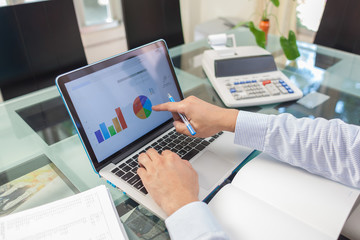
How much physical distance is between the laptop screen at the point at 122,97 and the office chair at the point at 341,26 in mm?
1239

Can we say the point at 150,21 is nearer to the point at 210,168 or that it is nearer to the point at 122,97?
the point at 122,97

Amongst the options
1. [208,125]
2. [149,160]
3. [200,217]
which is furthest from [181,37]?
[200,217]

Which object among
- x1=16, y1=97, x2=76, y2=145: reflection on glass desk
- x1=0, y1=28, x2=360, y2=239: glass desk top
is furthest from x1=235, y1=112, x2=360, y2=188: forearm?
x1=16, y1=97, x2=76, y2=145: reflection on glass desk

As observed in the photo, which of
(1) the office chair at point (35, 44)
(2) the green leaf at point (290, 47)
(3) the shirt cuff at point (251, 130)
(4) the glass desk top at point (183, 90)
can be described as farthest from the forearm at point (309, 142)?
(1) the office chair at point (35, 44)

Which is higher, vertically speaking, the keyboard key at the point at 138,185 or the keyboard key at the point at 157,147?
the keyboard key at the point at 157,147

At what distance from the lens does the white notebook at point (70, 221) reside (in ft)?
1.92

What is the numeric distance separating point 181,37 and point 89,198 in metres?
1.47

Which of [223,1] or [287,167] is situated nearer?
[287,167]

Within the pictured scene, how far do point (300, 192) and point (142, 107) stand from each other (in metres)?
0.49

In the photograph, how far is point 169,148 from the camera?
0.85 meters

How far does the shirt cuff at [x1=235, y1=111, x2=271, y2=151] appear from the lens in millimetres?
771

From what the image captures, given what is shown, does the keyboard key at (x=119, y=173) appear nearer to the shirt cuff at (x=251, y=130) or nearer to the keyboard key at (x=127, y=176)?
the keyboard key at (x=127, y=176)

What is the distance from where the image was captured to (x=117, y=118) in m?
0.81

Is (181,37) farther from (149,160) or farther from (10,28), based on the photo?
(149,160)
